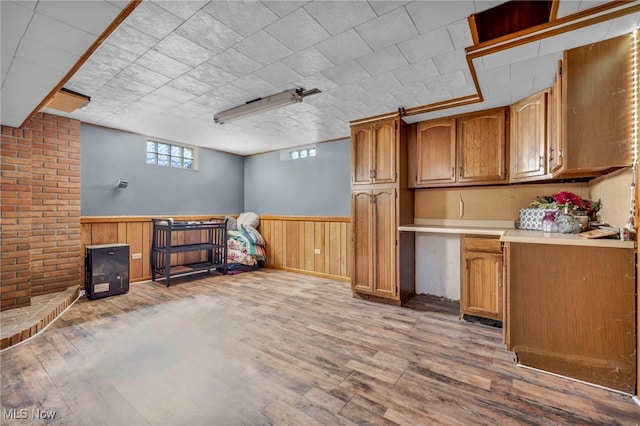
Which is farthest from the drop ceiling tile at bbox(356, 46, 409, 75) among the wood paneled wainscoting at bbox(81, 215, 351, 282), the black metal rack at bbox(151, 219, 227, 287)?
the black metal rack at bbox(151, 219, 227, 287)

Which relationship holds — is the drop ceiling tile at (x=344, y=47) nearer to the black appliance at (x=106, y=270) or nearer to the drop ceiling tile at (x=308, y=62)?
the drop ceiling tile at (x=308, y=62)

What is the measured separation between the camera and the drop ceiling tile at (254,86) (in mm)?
2585

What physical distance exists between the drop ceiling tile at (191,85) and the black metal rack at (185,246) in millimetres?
2237

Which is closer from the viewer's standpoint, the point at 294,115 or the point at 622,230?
the point at 622,230

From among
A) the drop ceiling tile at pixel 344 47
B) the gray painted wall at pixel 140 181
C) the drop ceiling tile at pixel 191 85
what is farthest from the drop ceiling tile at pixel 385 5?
the gray painted wall at pixel 140 181

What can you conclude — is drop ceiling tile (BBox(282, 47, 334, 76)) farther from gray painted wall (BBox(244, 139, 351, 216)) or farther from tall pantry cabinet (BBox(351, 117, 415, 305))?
gray painted wall (BBox(244, 139, 351, 216))

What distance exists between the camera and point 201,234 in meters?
5.27

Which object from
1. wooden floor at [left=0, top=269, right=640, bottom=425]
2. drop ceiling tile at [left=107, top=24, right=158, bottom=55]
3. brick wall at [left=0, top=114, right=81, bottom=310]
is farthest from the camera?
brick wall at [left=0, top=114, right=81, bottom=310]

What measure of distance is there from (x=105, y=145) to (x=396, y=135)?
4.21 meters

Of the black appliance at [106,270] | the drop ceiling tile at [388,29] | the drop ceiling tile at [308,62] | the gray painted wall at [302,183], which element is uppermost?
the drop ceiling tile at [308,62]

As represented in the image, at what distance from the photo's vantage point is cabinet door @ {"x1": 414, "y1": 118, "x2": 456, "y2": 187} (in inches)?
132

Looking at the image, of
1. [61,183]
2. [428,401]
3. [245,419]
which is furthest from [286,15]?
[61,183]

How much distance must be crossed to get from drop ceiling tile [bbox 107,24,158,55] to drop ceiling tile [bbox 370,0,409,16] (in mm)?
1545

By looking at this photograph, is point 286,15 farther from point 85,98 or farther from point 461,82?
point 85,98
